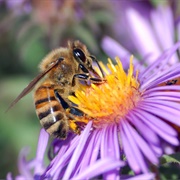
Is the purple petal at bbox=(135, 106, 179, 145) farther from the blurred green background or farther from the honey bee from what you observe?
the blurred green background

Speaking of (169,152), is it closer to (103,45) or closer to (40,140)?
(40,140)

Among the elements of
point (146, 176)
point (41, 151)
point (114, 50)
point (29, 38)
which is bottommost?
point (146, 176)

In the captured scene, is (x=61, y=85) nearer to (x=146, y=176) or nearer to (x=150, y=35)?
(x=146, y=176)


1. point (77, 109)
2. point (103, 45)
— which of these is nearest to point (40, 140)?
point (77, 109)

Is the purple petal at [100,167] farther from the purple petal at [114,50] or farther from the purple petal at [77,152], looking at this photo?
the purple petal at [114,50]

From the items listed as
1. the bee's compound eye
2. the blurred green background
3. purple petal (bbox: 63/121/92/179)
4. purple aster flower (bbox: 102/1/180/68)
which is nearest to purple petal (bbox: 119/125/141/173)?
purple petal (bbox: 63/121/92/179)

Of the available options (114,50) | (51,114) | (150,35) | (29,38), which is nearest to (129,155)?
(51,114)
